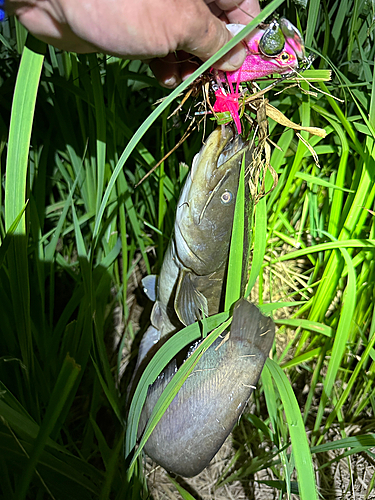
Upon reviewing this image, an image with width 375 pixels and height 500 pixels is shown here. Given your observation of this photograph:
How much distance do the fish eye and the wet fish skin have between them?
0.26 m

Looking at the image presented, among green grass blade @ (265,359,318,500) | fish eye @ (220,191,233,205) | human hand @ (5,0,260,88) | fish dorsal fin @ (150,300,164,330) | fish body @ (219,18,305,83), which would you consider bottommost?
green grass blade @ (265,359,318,500)

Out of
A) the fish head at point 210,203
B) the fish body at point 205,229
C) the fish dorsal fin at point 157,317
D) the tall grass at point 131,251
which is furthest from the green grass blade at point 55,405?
the fish dorsal fin at point 157,317

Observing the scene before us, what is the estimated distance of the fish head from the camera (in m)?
0.96

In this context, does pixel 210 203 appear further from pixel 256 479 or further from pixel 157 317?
pixel 256 479

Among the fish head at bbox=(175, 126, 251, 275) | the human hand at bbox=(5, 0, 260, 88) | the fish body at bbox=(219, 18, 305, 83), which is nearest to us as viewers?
the human hand at bbox=(5, 0, 260, 88)

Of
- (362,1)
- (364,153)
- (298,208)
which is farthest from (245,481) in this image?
(362,1)

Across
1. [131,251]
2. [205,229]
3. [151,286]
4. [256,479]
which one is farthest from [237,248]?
[256,479]

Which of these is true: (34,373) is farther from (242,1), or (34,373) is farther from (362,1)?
(362,1)

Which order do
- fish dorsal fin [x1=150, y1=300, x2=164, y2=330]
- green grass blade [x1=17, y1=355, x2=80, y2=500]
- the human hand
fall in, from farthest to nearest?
fish dorsal fin [x1=150, y1=300, x2=164, y2=330] → the human hand → green grass blade [x1=17, y1=355, x2=80, y2=500]

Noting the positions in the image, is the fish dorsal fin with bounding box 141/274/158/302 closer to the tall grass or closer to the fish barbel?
the tall grass

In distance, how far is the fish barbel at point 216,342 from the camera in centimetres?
98

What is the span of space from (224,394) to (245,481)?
1.93 feet

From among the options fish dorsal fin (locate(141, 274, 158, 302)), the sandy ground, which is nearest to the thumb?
fish dorsal fin (locate(141, 274, 158, 302))

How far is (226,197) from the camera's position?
101 cm
